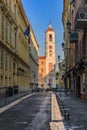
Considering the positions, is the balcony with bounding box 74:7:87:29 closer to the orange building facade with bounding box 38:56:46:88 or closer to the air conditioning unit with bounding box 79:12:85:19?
the air conditioning unit with bounding box 79:12:85:19

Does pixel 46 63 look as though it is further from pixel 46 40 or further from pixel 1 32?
pixel 1 32

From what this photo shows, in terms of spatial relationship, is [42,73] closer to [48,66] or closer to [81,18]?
[48,66]

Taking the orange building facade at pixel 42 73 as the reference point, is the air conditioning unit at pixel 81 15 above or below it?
below

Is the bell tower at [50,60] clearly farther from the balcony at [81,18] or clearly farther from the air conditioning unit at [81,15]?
the air conditioning unit at [81,15]

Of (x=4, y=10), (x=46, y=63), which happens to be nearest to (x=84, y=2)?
(x=4, y=10)

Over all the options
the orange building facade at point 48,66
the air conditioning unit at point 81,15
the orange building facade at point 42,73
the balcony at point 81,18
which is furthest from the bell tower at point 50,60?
the air conditioning unit at point 81,15

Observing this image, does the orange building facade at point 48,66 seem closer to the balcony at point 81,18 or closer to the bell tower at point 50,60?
the bell tower at point 50,60

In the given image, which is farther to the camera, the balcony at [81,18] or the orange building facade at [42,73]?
the orange building facade at [42,73]

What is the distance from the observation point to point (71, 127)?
13648 millimetres

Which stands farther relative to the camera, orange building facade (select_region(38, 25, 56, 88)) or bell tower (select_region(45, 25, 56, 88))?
orange building facade (select_region(38, 25, 56, 88))

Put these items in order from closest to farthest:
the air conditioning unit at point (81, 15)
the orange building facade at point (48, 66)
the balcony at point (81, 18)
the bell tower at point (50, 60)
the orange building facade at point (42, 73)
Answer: the air conditioning unit at point (81, 15), the balcony at point (81, 18), the bell tower at point (50, 60), the orange building facade at point (48, 66), the orange building facade at point (42, 73)

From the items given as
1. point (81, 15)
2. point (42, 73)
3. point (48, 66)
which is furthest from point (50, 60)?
point (81, 15)

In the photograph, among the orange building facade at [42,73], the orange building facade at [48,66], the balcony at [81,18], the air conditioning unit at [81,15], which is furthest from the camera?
Result: the orange building facade at [42,73]

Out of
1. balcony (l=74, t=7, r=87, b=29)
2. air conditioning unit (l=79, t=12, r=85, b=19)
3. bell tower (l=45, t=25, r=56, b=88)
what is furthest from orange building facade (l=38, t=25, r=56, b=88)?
air conditioning unit (l=79, t=12, r=85, b=19)
